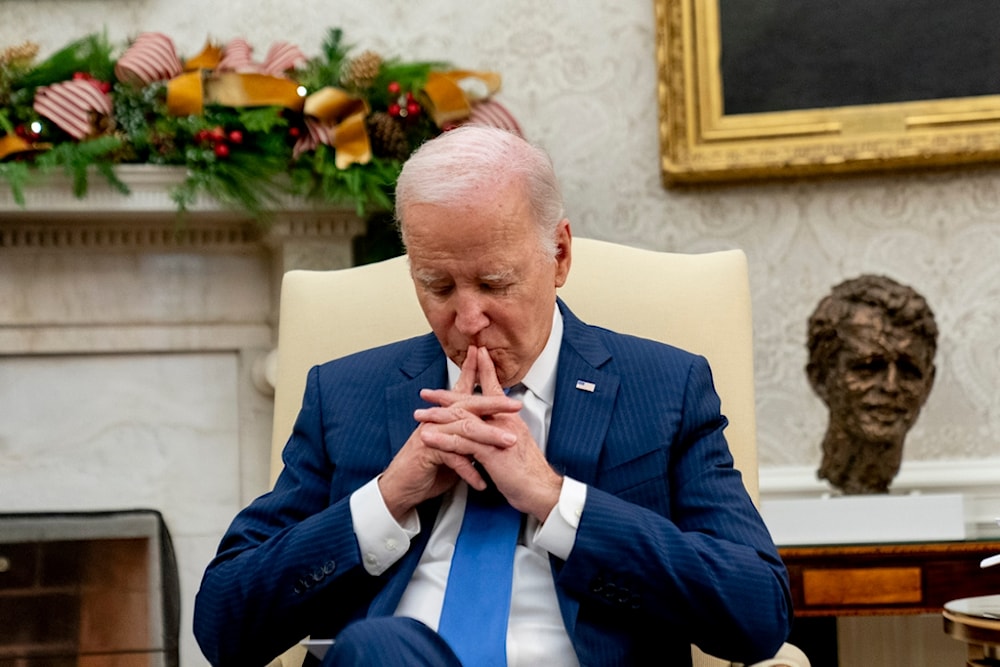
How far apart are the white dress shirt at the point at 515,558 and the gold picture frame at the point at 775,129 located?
1.51 metres

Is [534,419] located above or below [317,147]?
below

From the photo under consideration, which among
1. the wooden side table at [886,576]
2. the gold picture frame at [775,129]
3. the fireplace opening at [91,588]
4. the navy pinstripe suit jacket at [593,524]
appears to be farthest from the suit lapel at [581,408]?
the fireplace opening at [91,588]

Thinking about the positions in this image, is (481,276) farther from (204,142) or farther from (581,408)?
(204,142)

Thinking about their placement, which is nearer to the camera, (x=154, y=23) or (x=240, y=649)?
(x=240, y=649)

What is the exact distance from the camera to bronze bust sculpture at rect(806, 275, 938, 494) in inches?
93.7

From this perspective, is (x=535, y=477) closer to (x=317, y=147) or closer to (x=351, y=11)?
(x=317, y=147)

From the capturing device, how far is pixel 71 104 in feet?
9.36

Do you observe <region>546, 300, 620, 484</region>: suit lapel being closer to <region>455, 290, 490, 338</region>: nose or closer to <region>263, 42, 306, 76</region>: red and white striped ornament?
<region>455, 290, 490, 338</region>: nose

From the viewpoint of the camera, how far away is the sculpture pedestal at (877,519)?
2.38 m

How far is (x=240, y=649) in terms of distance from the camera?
169 cm

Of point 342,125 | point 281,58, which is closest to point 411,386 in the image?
point 342,125

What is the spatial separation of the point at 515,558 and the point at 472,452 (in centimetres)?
18

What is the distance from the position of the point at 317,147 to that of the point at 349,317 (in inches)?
34.5

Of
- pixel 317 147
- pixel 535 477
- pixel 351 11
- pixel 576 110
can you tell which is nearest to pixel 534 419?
pixel 535 477
